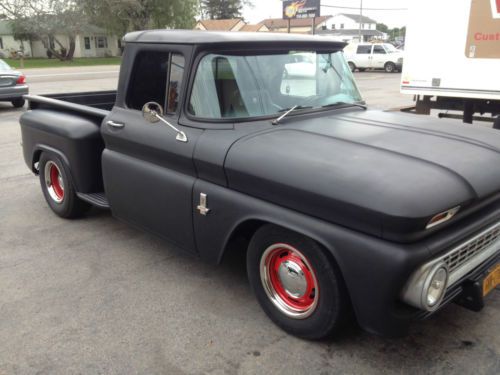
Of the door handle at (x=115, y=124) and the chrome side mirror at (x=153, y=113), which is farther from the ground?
the chrome side mirror at (x=153, y=113)

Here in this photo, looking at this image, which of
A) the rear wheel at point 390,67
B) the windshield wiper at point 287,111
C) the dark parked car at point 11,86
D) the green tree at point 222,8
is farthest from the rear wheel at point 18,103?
the green tree at point 222,8

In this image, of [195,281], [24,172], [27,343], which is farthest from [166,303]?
[24,172]

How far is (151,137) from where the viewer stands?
3.47 m

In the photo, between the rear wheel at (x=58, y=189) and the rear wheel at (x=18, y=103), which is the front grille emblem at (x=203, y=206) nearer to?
the rear wheel at (x=58, y=189)

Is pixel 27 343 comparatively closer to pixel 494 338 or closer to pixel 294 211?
pixel 294 211

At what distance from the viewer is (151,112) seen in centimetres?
342

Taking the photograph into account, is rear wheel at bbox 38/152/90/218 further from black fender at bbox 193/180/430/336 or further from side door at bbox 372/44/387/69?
side door at bbox 372/44/387/69

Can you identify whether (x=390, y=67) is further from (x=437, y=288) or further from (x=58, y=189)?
(x=437, y=288)

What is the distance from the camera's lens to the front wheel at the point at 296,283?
2.59 metres

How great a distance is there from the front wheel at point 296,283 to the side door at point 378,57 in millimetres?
27306

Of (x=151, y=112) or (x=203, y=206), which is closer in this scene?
(x=203, y=206)

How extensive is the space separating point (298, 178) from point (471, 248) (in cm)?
105

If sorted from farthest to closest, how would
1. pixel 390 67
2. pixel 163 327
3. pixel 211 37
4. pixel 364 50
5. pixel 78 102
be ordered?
pixel 364 50 → pixel 390 67 → pixel 78 102 → pixel 211 37 → pixel 163 327

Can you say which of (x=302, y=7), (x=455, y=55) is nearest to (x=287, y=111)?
(x=455, y=55)
